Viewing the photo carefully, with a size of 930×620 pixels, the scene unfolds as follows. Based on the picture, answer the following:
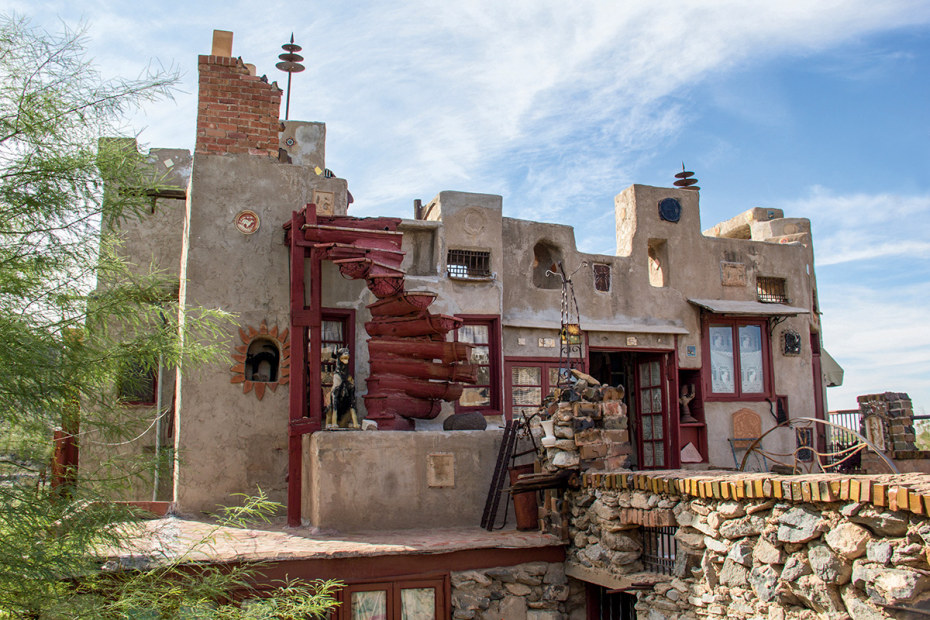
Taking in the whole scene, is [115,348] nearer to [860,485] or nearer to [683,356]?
[860,485]

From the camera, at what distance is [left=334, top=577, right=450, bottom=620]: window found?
25.6 feet

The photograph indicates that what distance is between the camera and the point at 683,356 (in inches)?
561

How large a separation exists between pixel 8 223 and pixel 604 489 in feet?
18.4

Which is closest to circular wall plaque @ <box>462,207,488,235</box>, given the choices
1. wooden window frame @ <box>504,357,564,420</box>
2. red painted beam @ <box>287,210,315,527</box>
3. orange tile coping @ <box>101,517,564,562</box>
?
wooden window frame @ <box>504,357,564,420</box>

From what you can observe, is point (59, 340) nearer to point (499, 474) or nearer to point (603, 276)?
point (499, 474)

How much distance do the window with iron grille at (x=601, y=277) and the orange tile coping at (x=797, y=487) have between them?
6.60 metres

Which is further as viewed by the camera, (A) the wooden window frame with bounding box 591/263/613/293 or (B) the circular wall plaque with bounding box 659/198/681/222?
(B) the circular wall plaque with bounding box 659/198/681/222

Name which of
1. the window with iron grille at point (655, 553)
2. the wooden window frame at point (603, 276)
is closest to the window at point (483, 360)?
the wooden window frame at point (603, 276)

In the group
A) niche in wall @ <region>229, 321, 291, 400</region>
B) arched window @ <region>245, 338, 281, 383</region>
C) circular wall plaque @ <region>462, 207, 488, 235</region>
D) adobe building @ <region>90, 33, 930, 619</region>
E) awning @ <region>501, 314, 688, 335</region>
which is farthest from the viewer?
awning @ <region>501, 314, 688, 335</region>

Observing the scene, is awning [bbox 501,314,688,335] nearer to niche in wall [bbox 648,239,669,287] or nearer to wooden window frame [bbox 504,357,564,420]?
wooden window frame [bbox 504,357,564,420]

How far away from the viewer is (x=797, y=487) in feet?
17.4

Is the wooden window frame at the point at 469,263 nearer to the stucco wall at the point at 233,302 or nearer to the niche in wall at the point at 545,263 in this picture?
the niche in wall at the point at 545,263

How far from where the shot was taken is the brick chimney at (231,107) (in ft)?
34.7

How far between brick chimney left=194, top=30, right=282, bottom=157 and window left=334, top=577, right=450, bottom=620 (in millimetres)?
5904
